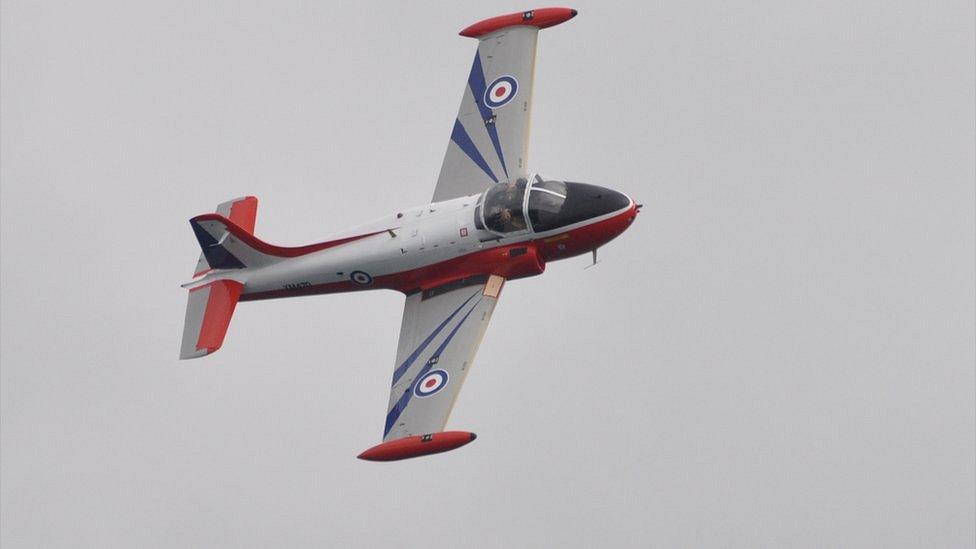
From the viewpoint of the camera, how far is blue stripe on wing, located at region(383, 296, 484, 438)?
44125 millimetres

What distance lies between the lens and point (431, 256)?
4578cm

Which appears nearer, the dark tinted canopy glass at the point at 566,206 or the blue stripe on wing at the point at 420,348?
the dark tinted canopy glass at the point at 566,206

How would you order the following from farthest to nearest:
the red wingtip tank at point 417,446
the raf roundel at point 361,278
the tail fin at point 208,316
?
the tail fin at point 208,316
the raf roundel at point 361,278
the red wingtip tank at point 417,446

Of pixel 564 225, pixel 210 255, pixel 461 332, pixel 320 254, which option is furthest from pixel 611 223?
pixel 210 255

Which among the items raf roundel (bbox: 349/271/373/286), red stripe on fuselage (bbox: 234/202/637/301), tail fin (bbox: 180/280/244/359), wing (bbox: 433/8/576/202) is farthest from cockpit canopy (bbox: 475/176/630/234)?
tail fin (bbox: 180/280/244/359)

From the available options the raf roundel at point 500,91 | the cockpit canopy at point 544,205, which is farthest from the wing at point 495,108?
the cockpit canopy at point 544,205

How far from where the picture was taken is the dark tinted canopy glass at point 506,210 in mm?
44875

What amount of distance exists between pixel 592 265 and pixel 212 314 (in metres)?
9.55

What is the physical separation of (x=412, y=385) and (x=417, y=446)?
2.11 m

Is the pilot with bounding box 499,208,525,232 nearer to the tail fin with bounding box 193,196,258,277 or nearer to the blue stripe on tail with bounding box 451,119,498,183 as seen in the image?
the blue stripe on tail with bounding box 451,119,498,183

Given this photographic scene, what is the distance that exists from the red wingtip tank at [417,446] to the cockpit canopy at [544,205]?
535 cm

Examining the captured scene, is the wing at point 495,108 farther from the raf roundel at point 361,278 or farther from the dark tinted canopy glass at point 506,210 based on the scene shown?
the raf roundel at point 361,278

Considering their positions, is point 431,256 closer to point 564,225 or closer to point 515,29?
point 564,225

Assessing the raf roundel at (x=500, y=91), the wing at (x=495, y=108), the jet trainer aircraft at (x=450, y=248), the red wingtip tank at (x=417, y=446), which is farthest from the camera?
the raf roundel at (x=500, y=91)
